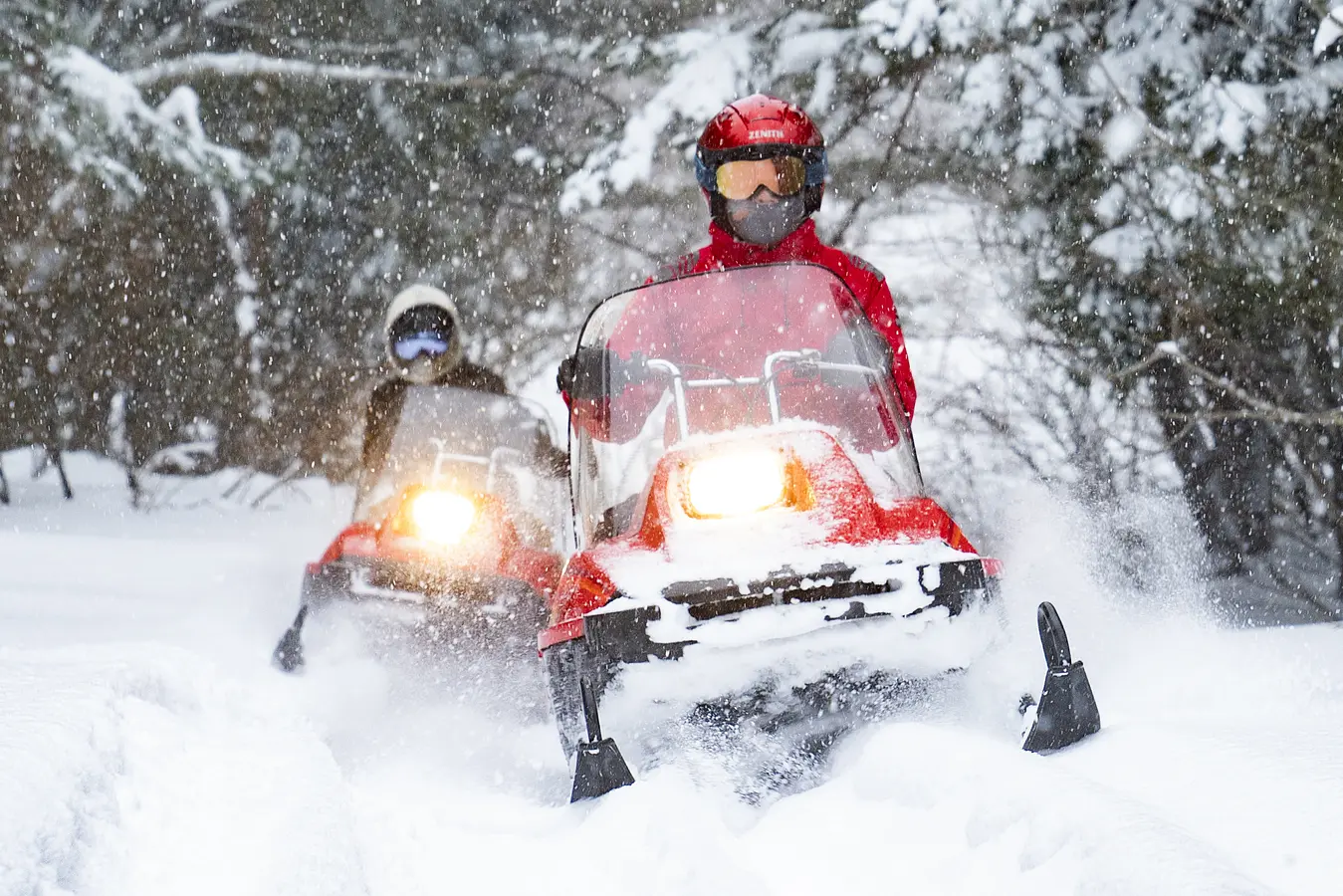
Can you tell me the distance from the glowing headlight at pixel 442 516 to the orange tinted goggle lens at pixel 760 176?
164cm

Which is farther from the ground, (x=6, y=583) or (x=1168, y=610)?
(x=6, y=583)

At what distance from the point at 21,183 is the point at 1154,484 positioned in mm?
8533

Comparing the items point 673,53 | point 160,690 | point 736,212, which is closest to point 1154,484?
point 673,53

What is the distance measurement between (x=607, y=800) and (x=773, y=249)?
2313mm

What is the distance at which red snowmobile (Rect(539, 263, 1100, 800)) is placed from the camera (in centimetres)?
283

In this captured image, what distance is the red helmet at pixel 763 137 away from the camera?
14.2 feet

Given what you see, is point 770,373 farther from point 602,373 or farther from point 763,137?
point 763,137

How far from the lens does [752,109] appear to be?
14.3 feet

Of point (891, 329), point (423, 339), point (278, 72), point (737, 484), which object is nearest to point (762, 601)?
point (737, 484)

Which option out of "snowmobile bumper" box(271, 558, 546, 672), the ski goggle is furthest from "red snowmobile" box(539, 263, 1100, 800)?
the ski goggle

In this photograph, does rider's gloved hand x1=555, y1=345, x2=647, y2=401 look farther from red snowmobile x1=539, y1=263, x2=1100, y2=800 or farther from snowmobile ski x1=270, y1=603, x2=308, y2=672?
snowmobile ski x1=270, y1=603, x2=308, y2=672

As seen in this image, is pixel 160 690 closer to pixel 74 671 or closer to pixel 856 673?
pixel 74 671

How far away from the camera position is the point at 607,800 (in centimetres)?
276

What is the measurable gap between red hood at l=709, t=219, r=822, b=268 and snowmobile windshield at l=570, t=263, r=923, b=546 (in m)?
0.85
